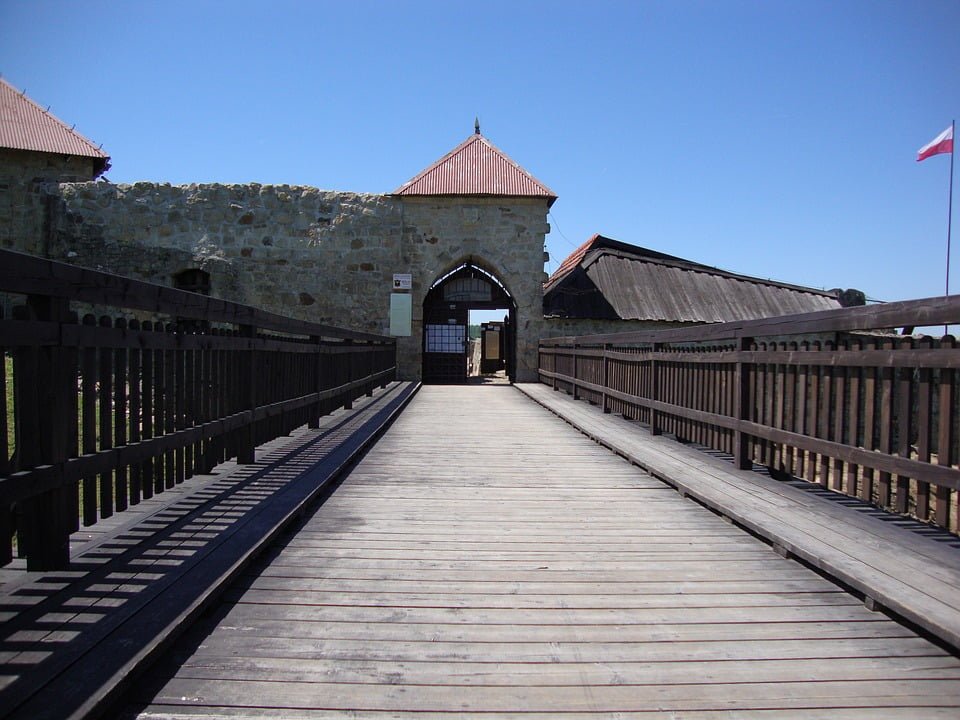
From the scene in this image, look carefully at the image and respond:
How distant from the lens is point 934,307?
3168 mm

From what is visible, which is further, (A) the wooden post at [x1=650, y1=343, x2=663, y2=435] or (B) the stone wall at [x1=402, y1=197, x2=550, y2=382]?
(B) the stone wall at [x1=402, y1=197, x2=550, y2=382]

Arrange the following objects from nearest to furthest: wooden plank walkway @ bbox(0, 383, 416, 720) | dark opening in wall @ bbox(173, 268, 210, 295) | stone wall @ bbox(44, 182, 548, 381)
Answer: wooden plank walkway @ bbox(0, 383, 416, 720) < stone wall @ bbox(44, 182, 548, 381) < dark opening in wall @ bbox(173, 268, 210, 295)

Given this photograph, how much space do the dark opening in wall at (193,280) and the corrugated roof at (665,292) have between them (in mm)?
8780

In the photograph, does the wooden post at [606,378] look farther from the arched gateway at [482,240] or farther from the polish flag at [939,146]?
the polish flag at [939,146]

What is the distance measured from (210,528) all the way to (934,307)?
11.1ft

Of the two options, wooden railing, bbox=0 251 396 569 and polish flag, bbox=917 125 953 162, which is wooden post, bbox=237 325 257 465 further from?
polish flag, bbox=917 125 953 162

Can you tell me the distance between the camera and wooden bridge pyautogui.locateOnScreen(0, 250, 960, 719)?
2.07m

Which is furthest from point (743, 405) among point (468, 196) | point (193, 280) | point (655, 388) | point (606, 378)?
point (193, 280)

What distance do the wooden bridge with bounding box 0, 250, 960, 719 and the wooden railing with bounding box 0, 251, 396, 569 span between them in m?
0.01

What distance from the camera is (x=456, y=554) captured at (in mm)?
3416

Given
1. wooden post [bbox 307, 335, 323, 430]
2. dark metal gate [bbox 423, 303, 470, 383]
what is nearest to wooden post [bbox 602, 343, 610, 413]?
wooden post [bbox 307, 335, 323, 430]

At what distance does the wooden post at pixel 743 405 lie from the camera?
5.12 metres

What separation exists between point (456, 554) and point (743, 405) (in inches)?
105

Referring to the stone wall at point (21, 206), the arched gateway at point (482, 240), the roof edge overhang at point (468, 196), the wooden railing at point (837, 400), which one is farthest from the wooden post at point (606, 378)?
the stone wall at point (21, 206)
